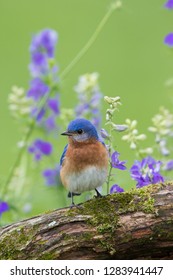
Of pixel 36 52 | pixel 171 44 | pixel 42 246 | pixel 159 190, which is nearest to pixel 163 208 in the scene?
pixel 159 190

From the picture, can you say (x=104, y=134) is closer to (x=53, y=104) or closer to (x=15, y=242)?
(x=15, y=242)

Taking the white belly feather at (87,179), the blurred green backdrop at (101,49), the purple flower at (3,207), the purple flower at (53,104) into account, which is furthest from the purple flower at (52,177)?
the blurred green backdrop at (101,49)

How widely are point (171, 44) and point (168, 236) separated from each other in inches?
67.3

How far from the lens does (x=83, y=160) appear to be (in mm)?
5090

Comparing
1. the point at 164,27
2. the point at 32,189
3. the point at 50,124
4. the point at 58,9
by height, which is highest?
the point at 58,9

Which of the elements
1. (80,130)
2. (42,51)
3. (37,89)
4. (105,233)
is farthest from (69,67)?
(105,233)

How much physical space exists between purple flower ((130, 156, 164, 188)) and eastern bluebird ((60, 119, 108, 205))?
186 millimetres

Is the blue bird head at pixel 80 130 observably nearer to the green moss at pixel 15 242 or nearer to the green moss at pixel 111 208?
the green moss at pixel 111 208

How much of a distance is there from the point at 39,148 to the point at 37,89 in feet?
1.43

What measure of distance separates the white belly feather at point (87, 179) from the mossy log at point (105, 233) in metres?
0.31

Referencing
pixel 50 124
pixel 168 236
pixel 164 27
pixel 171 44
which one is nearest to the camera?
pixel 168 236

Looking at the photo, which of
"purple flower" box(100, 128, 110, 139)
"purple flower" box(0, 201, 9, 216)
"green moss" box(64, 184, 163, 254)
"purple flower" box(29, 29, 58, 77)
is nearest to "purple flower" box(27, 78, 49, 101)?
"purple flower" box(29, 29, 58, 77)

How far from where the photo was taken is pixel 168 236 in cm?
458

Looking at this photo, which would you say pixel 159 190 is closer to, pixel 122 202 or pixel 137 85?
pixel 122 202
